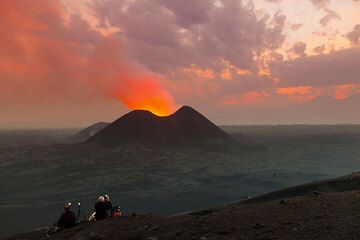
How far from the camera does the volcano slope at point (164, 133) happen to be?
341ft

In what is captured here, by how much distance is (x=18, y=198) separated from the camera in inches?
1946

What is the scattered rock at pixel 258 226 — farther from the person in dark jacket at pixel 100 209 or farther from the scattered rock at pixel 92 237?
the person in dark jacket at pixel 100 209

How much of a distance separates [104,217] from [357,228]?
14.4m

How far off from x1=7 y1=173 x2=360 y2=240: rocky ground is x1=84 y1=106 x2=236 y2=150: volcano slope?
80.3 m

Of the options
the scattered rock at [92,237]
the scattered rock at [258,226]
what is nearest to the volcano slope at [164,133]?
the scattered rock at [92,237]

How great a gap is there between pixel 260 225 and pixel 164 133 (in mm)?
92436

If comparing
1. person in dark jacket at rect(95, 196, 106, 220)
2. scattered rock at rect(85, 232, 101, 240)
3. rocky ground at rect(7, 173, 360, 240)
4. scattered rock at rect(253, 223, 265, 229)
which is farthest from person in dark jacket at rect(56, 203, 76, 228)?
scattered rock at rect(253, 223, 265, 229)

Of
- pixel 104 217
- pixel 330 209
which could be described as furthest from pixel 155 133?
pixel 330 209

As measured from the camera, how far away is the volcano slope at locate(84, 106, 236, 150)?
104 meters

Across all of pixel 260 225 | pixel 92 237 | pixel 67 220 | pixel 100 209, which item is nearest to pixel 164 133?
pixel 100 209

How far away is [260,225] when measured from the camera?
15.6m

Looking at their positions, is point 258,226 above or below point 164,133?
below

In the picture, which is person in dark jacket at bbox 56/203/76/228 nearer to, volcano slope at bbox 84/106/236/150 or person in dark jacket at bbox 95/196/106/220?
person in dark jacket at bbox 95/196/106/220

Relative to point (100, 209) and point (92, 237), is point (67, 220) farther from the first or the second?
point (92, 237)
